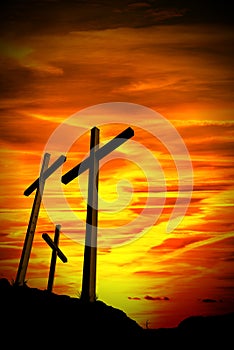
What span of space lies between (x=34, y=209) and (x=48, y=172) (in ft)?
3.86

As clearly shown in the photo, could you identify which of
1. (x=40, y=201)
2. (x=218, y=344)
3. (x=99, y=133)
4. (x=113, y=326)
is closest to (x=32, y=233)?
(x=40, y=201)

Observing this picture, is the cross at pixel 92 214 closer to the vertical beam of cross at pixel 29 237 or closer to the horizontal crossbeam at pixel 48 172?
the horizontal crossbeam at pixel 48 172

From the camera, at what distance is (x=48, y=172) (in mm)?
12891

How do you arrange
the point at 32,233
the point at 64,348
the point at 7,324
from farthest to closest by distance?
1. the point at 32,233
2. the point at 7,324
3. the point at 64,348

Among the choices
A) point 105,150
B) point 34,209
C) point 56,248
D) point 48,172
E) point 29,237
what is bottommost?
point 56,248

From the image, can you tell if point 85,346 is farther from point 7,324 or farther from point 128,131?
point 128,131

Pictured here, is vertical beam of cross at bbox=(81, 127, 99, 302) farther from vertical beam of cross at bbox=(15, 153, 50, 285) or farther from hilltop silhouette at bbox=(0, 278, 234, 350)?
vertical beam of cross at bbox=(15, 153, 50, 285)

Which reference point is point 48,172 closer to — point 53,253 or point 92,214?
point 53,253

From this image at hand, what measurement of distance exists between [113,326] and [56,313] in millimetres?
1098

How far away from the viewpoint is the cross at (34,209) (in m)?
12.0

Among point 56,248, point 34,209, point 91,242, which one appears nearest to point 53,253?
point 56,248

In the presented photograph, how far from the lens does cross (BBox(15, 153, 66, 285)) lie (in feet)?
39.4

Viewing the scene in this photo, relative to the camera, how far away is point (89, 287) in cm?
793

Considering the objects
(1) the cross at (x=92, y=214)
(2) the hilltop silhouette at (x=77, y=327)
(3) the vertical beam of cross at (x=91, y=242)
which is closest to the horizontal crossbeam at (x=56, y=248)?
(2) the hilltop silhouette at (x=77, y=327)
